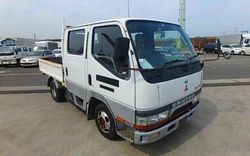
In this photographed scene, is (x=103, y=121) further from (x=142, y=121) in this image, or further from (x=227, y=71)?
(x=227, y=71)

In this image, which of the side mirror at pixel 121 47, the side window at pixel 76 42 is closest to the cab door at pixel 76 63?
the side window at pixel 76 42

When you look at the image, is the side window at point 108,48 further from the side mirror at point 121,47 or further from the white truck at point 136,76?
the side mirror at point 121,47

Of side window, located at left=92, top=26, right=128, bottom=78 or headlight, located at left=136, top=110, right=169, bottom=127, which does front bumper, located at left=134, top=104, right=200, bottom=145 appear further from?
side window, located at left=92, top=26, right=128, bottom=78

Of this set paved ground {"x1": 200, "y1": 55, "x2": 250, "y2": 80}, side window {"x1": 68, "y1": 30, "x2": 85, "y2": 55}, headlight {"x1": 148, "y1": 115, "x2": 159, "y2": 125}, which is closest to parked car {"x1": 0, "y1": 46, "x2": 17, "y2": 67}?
paved ground {"x1": 200, "y1": 55, "x2": 250, "y2": 80}

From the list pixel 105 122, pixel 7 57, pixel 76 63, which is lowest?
pixel 105 122

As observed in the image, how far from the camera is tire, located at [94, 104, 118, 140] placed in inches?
164

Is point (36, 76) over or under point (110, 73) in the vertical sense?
under

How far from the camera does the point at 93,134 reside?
4719 mm

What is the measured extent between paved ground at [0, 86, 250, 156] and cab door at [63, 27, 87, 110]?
28.7 inches

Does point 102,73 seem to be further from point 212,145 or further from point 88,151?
point 212,145

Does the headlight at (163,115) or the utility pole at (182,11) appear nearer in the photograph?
the headlight at (163,115)

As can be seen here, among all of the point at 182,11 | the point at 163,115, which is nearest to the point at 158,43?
the point at 163,115

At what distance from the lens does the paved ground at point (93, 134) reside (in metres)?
4.04

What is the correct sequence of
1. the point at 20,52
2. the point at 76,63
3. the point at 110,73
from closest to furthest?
1. the point at 110,73
2. the point at 76,63
3. the point at 20,52
